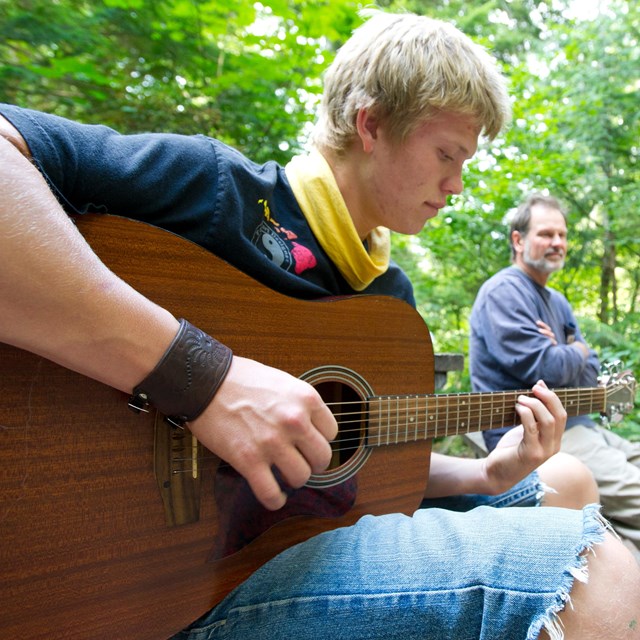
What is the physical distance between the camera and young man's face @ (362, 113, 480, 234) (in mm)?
1459

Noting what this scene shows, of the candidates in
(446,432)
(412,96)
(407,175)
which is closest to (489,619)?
(446,432)

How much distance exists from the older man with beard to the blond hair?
57.9 inches

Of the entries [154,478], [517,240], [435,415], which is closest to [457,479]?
[435,415]

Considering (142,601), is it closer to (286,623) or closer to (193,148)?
(286,623)

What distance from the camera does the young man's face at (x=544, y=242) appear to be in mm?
3230

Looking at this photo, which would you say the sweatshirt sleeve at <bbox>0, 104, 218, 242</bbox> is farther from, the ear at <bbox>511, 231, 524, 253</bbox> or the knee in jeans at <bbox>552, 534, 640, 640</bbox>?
the ear at <bbox>511, 231, 524, 253</bbox>

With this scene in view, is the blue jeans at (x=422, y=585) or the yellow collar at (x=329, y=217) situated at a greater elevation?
the yellow collar at (x=329, y=217)

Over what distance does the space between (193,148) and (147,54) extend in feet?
6.58

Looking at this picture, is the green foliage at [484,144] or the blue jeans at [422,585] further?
the green foliage at [484,144]

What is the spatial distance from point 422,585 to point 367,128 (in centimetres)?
121

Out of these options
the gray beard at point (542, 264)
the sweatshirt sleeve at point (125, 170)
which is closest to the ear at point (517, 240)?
the gray beard at point (542, 264)

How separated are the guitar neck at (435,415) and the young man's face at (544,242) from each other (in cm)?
193

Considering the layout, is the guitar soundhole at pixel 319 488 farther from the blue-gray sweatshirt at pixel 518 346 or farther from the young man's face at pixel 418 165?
the blue-gray sweatshirt at pixel 518 346

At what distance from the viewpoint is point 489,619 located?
2.53ft
